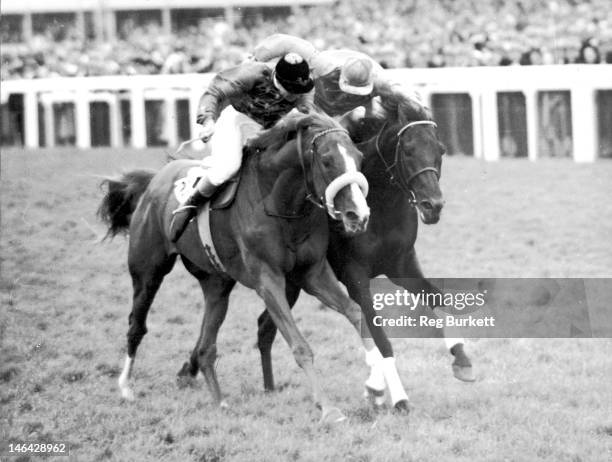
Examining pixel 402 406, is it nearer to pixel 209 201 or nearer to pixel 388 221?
pixel 388 221

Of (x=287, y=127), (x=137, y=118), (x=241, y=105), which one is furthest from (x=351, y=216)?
(x=137, y=118)

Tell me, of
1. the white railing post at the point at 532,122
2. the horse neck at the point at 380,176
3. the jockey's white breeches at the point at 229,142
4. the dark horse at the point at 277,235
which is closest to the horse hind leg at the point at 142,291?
the dark horse at the point at 277,235

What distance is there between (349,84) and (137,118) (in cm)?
521

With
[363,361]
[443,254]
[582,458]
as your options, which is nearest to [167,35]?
[443,254]

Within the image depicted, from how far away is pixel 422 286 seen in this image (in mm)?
5824

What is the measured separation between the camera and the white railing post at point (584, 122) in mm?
9289

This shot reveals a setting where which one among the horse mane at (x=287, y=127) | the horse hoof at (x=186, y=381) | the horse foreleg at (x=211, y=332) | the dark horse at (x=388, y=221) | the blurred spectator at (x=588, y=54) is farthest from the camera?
the blurred spectator at (x=588, y=54)

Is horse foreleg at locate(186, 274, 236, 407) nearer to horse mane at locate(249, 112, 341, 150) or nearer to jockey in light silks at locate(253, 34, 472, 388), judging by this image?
jockey in light silks at locate(253, 34, 472, 388)

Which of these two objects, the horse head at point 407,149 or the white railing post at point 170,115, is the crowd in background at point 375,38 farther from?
the horse head at point 407,149

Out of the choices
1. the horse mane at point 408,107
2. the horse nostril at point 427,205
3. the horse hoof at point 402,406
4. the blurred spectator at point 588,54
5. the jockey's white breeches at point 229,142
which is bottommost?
the horse hoof at point 402,406

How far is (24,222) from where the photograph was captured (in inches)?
326

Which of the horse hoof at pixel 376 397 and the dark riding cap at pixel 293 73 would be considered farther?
the horse hoof at pixel 376 397

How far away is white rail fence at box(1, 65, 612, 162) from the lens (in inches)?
367

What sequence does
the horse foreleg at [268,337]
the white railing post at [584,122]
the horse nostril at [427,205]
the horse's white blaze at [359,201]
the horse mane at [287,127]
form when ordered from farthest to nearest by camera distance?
the white railing post at [584,122]
the horse foreleg at [268,337]
the horse nostril at [427,205]
the horse mane at [287,127]
the horse's white blaze at [359,201]
